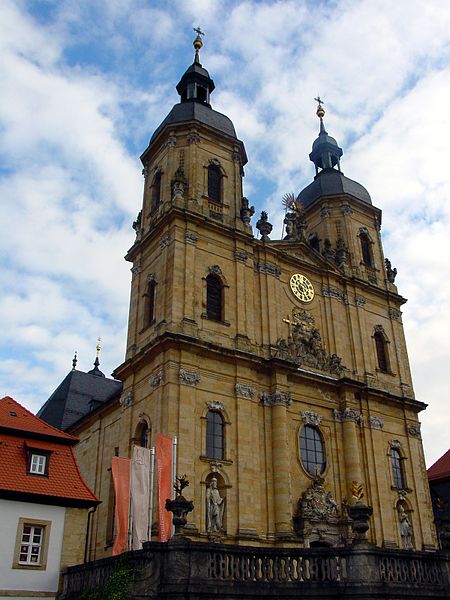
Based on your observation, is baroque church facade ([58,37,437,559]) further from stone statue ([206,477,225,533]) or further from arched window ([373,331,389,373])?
stone statue ([206,477,225,533])

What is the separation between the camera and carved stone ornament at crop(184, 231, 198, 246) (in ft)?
93.5

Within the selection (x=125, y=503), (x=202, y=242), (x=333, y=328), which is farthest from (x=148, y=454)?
(x=333, y=328)

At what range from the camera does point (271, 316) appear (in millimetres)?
29406

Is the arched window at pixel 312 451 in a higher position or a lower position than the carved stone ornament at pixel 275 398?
lower

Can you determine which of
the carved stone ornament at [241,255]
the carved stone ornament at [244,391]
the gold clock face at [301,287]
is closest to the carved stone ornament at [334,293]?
the gold clock face at [301,287]

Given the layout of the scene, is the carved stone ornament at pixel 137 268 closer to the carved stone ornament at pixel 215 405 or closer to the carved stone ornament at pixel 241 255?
the carved stone ornament at pixel 241 255

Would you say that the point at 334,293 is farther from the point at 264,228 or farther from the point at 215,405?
the point at 215,405

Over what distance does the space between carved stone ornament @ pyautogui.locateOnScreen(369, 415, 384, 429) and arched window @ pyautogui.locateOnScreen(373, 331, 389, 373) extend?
3.35m

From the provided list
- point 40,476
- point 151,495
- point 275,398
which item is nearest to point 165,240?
point 275,398

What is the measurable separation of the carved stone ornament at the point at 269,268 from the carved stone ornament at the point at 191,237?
358 cm

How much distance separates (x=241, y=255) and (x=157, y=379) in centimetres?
775

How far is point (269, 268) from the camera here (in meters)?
30.7

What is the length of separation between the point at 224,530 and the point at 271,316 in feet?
32.7

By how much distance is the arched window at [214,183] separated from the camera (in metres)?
31.6
